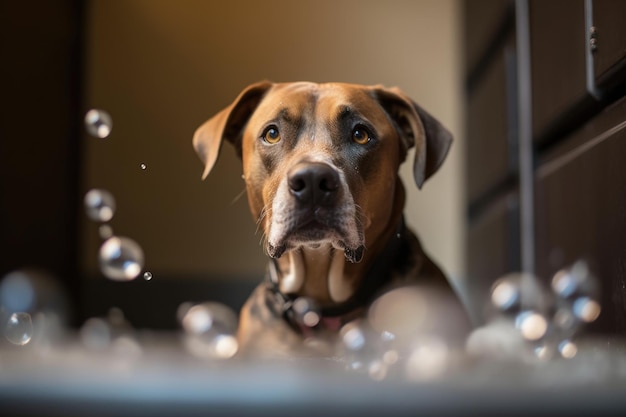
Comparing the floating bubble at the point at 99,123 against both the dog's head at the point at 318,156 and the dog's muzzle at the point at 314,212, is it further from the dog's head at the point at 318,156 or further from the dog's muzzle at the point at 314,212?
the dog's muzzle at the point at 314,212

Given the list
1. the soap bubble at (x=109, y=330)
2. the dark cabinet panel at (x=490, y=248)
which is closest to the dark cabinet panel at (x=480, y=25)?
the dark cabinet panel at (x=490, y=248)

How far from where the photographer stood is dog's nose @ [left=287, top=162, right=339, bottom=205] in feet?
2.99

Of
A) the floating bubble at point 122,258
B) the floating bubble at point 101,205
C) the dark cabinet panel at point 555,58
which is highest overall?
the dark cabinet panel at point 555,58

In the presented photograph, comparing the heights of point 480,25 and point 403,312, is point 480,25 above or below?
above

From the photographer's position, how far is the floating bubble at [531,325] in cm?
108

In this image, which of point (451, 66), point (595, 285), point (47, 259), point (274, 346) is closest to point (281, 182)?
point (274, 346)

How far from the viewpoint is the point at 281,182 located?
958mm

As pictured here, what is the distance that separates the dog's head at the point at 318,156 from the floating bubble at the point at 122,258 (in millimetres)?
164

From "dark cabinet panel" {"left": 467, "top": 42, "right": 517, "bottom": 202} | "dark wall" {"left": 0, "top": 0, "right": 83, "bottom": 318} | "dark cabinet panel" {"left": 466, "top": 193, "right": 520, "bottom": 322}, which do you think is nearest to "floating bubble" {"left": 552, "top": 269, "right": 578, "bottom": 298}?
"dark cabinet panel" {"left": 466, "top": 193, "right": 520, "bottom": 322}

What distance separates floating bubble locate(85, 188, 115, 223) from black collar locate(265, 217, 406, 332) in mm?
263

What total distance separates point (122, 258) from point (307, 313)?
298 mm

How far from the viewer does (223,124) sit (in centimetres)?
101

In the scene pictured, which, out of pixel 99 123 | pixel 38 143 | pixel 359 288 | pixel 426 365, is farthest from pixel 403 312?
pixel 38 143

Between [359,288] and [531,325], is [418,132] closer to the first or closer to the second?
[359,288]
